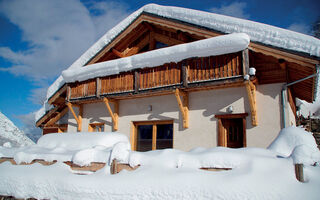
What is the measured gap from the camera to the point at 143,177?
3.96 meters

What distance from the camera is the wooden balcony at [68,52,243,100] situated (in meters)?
7.84

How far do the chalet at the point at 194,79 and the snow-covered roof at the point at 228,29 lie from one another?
0.03 m

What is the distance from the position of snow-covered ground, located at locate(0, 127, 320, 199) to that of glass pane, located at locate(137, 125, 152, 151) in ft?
17.6

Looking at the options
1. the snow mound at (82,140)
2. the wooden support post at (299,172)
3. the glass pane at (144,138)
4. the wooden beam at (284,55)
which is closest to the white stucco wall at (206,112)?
the glass pane at (144,138)

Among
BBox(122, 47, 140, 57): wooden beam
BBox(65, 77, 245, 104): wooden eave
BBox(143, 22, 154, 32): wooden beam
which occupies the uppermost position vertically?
BBox(143, 22, 154, 32): wooden beam

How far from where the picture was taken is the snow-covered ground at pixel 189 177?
10.4 feet

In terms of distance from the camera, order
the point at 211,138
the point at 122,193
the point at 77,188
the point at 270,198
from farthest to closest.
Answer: the point at 211,138 < the point at 77,188 < the point at 122,193 < the point at 270,198

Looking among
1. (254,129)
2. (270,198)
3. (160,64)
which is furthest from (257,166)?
(160,64)

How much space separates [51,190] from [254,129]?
6.26 meters

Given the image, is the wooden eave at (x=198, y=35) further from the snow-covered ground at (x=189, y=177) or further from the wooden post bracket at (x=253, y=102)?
the snow-covered ground at (x=189, y=177)

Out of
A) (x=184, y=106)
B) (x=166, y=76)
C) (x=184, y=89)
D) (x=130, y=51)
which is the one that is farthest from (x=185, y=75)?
→ (x=130, y=51)

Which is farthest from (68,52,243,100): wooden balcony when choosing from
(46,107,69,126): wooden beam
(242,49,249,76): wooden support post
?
(46,107,69,126): wooden beam

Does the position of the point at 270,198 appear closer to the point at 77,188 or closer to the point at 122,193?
the point at 122,193

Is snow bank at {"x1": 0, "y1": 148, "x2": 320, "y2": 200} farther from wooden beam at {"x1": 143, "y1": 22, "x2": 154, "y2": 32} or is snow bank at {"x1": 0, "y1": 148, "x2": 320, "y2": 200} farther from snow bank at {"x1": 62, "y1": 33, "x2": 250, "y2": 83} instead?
wooden beam at {"x1": 143, "y1": 22, "x2": 154, "y2": 32}
